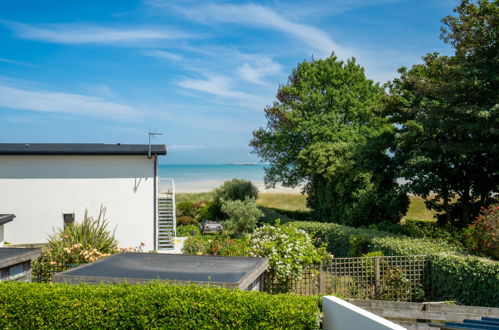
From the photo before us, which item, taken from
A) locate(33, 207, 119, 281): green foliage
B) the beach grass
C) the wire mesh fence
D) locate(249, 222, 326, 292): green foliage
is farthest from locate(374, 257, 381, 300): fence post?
the beach grass

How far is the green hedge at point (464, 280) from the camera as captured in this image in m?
10.2

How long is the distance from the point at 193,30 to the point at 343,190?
11038 mm

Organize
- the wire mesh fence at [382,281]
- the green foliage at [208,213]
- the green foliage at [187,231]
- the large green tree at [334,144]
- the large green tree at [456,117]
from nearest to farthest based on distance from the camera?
the wire mesh fence at [382,281] → the large green tree at [456,117] → the large green tree at [334,144] → the green foliage at [187,231] → the green foliage at [208,213]

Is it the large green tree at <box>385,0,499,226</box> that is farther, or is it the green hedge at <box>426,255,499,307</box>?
the large green tree at <box>385,0,499,226</box>

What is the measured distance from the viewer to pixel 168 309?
6918 millimetres

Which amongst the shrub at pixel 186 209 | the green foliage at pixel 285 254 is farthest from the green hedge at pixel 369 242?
the shrub at pixel 186 209

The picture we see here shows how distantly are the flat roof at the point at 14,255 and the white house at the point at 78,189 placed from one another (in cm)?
1048

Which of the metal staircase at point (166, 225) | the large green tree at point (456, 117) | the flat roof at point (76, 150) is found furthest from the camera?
the metal staircase at point (166, 225)

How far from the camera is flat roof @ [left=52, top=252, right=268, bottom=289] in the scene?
7551 mm

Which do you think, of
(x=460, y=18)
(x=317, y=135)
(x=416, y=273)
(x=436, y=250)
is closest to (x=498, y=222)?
(x=436, y=250)

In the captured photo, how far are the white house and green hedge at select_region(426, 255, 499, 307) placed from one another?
480 inches

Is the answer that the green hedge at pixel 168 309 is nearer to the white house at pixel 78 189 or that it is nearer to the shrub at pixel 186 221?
the white house at pixel 78 189

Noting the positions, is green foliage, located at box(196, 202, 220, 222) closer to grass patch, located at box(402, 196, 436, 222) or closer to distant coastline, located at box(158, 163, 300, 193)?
grass patch, located at box(402, 196, 436, 222)

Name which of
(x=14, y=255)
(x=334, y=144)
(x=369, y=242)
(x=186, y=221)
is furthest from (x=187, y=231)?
(x=14, y=255)
